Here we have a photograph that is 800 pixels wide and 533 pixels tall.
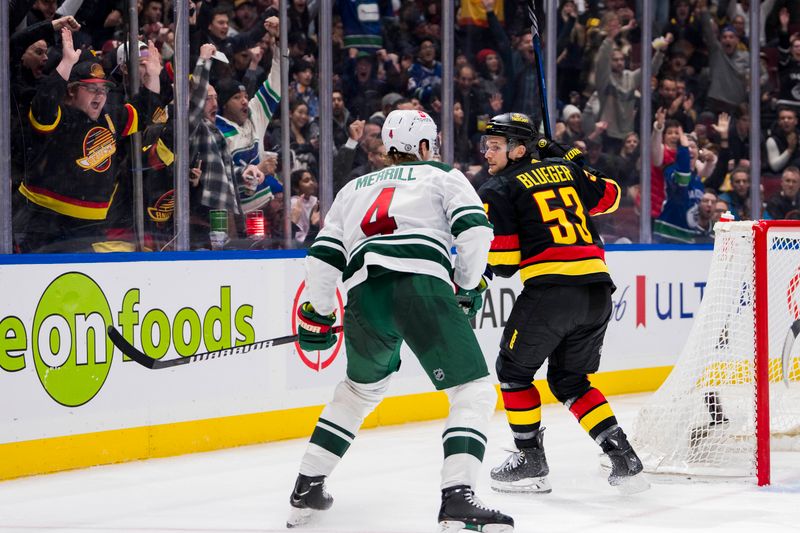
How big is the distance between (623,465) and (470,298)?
866 millimetres

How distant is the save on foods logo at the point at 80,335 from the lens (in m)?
4.50

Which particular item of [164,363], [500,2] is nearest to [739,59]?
[500,2]

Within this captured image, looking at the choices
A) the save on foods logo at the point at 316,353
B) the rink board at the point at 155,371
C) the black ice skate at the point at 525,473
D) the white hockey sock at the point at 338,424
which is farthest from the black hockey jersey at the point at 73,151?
the black ice skate at the point at 525,473

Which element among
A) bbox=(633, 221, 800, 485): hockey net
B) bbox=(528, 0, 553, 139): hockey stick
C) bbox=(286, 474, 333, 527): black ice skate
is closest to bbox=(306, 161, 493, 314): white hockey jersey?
bbox=(286, 474, 333, 527): black ice skate

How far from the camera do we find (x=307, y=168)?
616 cm

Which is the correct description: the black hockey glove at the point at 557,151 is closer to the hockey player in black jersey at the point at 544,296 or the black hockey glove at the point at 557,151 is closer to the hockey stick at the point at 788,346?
the hockey player in black jersey at the point at 544,296

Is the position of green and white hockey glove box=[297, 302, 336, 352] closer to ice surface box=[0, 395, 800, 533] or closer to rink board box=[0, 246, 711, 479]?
ice surface box=[0, 395, 800, 533]

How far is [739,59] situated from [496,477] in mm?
4945

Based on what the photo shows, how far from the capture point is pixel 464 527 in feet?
10.7

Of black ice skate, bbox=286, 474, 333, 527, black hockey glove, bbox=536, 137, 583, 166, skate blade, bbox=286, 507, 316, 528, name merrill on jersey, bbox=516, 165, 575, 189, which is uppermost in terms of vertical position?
black hockey glove, bbox=536, 137, 583, 166

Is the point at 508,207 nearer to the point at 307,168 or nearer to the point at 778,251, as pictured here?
the point at 778,251

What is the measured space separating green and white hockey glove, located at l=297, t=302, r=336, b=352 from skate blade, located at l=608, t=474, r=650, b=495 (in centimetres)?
110

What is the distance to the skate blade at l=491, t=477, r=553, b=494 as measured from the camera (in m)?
4.16

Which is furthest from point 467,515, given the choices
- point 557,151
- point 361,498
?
point 557,151
